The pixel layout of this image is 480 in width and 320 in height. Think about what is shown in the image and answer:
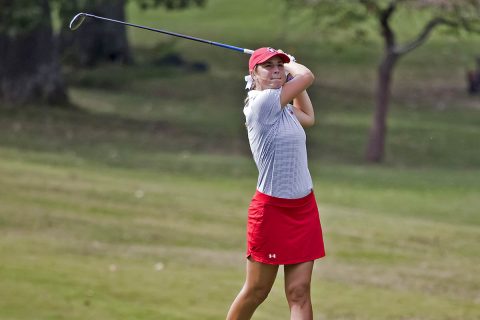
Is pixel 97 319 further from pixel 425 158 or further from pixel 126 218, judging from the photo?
pixel 425 158

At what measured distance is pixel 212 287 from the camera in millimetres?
11766

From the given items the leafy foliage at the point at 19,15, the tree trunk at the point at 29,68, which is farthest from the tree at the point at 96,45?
the leafy foliage at the point at 19,15

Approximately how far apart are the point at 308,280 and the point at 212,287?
4.73 meters

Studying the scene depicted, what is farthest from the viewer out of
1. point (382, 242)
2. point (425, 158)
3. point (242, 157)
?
point (425, 158)

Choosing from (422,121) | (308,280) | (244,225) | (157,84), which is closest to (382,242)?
(244,225)

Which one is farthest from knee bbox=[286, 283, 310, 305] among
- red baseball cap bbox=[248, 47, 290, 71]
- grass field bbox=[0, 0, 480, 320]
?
grass field bbox=[0, 0, 480, 320]

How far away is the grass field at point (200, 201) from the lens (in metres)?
11.3

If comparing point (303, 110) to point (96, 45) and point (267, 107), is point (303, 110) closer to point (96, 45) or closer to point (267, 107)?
point (267, 107)

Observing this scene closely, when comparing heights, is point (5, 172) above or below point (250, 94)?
below

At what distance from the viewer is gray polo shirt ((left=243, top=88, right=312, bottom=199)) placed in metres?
6.98

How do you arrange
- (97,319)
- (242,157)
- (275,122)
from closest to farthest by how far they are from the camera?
(275,122), (97,319), (242,157)

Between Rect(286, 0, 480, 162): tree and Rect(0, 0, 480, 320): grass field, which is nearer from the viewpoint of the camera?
Rect(0, 0, 480, 320): grass field

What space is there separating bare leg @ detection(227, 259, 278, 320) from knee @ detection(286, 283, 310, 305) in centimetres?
15

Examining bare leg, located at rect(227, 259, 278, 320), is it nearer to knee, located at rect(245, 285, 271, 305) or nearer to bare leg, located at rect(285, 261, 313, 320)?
knee, located at rect(245, 285, 271, 305)
